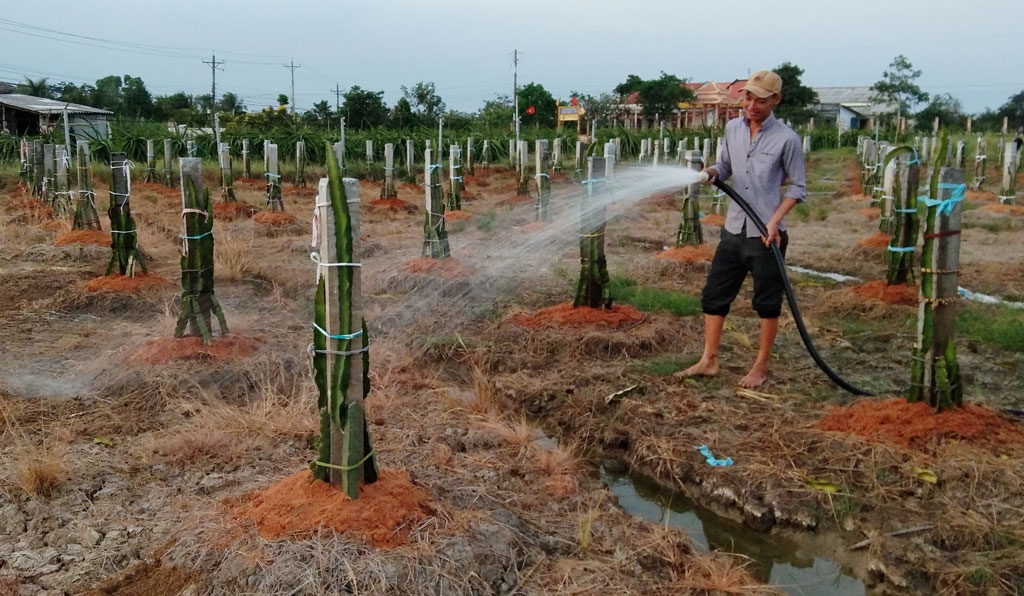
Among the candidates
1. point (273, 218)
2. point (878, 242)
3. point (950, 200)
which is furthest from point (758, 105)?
point (273, 218)

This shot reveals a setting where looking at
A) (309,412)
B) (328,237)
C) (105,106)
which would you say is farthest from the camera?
(105,106)

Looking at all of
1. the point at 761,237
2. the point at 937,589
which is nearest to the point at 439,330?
the point at 761,237

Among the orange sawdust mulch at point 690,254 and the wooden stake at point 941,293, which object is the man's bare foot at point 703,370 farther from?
the orange sawdust mulch at point 690,254

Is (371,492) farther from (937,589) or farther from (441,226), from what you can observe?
(441,226)

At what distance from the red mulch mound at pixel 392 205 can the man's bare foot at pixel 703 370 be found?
35.6 ft

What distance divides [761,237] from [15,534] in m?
3.89

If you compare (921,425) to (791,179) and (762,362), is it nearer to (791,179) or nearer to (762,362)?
(762,362)

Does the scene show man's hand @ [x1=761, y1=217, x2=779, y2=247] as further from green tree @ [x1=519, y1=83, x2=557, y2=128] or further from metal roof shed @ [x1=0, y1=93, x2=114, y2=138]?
green tree @ [x1=519, y1=83, x2=557, y2=128]

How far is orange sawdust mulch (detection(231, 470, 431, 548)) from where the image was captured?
2768 millimetres

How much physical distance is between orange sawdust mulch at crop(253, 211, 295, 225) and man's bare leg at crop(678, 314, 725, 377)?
889 cm

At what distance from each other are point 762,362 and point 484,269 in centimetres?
427

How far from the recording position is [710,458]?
161 inches

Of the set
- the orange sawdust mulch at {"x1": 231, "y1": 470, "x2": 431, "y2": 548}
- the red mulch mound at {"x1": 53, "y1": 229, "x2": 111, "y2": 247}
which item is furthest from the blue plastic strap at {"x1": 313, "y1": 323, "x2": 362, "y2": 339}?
the red mulch mound at {"x1": 53, "y1": 229, "x2": 111, "y2": 247}

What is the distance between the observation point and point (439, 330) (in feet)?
21.5
